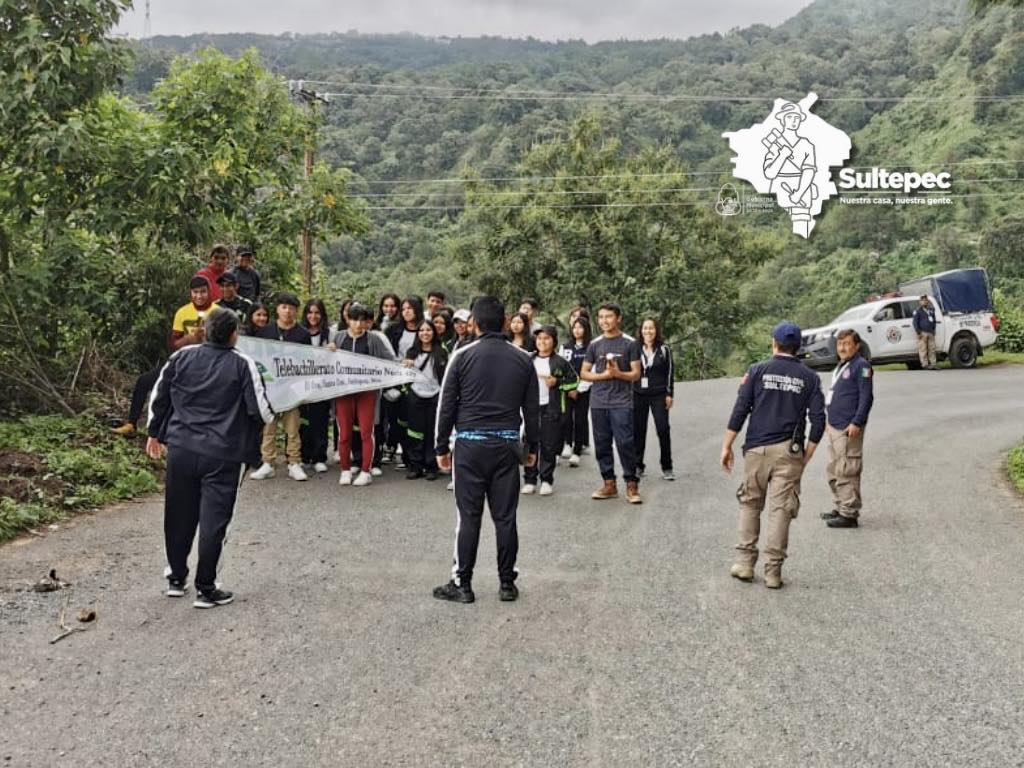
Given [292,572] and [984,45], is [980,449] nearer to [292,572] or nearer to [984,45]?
[292,572]

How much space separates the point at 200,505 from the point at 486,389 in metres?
1.99

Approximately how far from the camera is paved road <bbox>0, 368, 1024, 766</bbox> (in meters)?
4.19

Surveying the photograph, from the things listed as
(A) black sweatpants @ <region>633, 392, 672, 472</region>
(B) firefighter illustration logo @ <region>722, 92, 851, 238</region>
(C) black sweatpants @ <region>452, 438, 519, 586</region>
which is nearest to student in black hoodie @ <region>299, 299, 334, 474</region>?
(A) black sweatpants @ <region>633, 392, 672, 472</region>

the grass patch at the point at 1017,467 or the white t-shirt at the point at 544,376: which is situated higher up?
the white t-shirt at the point at 544,376

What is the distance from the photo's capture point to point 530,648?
5379mm

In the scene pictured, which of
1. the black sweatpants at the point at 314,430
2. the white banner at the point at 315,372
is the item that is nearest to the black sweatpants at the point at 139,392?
the white banner at the point at 315,372

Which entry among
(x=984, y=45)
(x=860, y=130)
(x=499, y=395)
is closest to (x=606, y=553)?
(x=499, y=395)

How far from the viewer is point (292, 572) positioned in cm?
686

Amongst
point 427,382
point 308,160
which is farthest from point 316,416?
point 308,160

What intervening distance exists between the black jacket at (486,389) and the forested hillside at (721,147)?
1517 centimetres

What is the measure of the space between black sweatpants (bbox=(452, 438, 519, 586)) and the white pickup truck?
774 inches

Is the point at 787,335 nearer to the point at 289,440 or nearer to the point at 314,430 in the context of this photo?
the point at 289,440

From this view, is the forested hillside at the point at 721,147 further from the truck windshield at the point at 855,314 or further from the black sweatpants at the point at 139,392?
the truck windshield at the point at 855,314

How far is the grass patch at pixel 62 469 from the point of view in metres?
8.18
